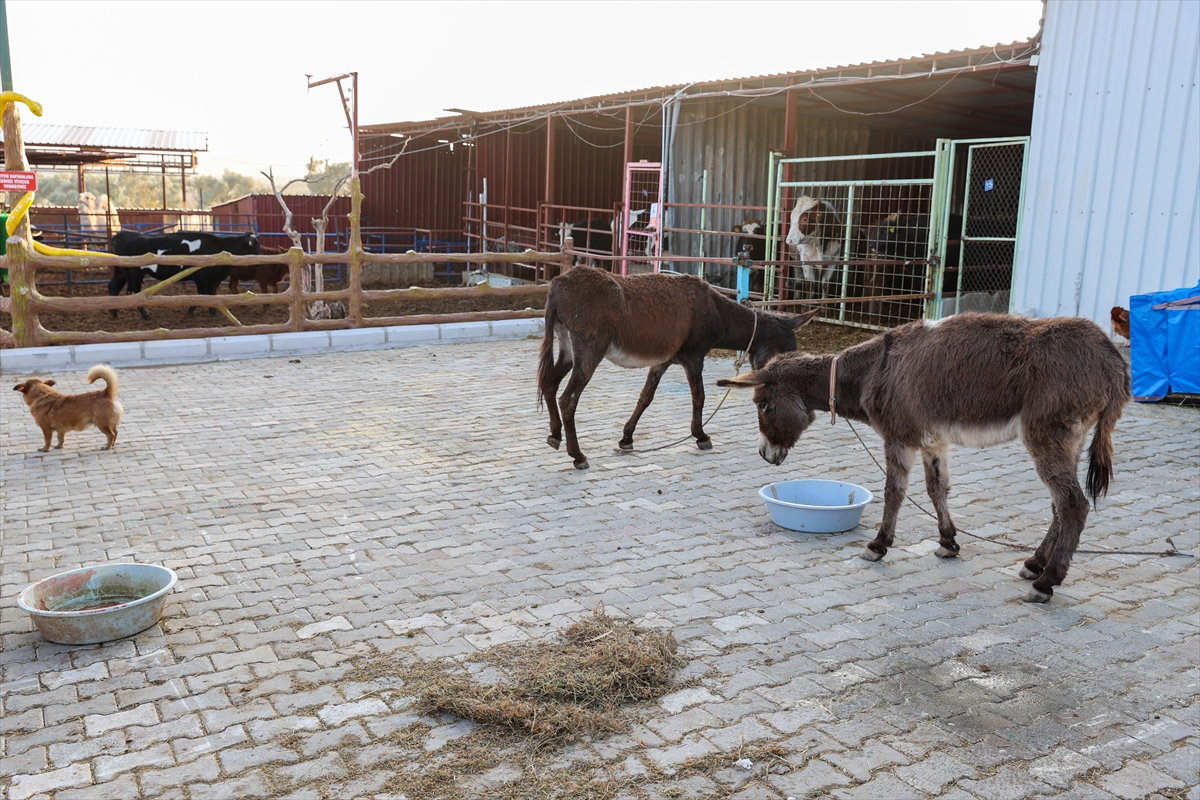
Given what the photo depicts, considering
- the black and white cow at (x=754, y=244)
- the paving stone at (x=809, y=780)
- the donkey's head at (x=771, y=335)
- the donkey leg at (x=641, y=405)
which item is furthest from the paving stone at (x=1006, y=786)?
the black and white cow at (x=754, y=244)

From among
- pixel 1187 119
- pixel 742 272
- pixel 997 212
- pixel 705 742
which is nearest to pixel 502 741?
pixel 705 742

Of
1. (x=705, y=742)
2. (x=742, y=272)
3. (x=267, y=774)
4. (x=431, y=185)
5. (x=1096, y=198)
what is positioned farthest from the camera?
(x=431, y=185)

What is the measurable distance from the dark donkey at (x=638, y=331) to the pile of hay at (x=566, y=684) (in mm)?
2924

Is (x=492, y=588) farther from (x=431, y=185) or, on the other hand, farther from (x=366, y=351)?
(x=431, y=185)

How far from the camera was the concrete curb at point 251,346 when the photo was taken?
10227 mm

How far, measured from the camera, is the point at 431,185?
2559 cm

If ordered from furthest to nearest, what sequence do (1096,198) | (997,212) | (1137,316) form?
(997,212) < (1096,198) < (1137,316)

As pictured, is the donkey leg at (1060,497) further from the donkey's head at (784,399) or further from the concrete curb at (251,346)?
the concrete curb at (251,346)

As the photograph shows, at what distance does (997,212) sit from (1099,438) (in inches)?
513

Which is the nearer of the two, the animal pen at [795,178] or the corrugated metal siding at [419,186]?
the animal pen at [795,178]

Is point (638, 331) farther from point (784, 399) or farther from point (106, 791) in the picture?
point (106, 791)

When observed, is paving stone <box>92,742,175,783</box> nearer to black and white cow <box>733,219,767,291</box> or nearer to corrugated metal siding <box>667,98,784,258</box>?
black and white cow <box>733,219,767,291</box>

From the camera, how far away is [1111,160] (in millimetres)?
10195

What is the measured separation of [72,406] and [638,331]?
4.27 metres
